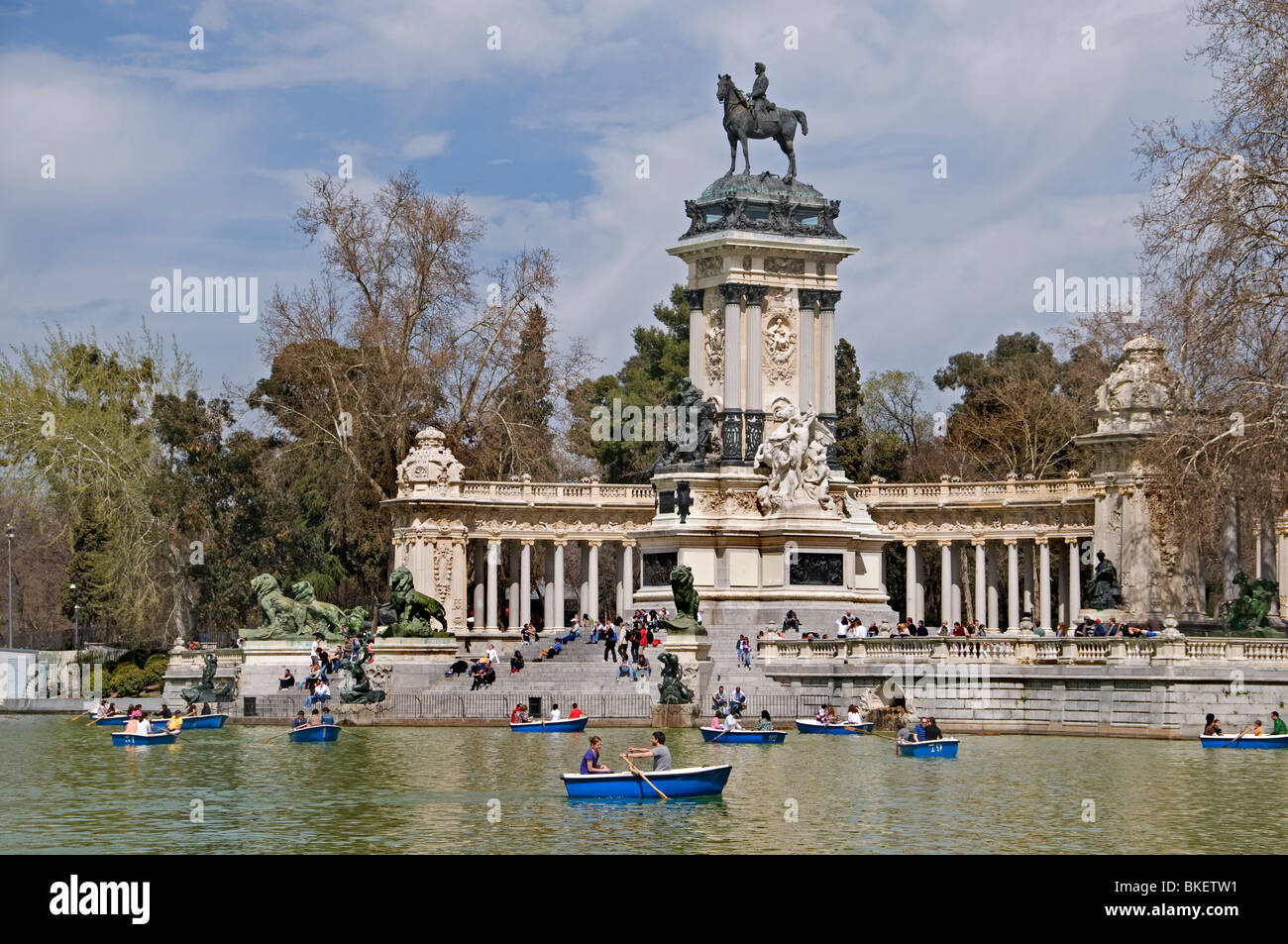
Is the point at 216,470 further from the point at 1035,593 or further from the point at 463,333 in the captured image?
the point at 1035,593

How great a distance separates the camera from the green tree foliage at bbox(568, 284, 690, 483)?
9975 centimetres

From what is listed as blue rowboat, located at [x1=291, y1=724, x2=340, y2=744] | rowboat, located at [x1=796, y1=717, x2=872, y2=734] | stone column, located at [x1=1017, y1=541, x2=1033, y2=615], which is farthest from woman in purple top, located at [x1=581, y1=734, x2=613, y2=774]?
stone column, located at [x1=1017, y1=541, x2=1033, y2=615]

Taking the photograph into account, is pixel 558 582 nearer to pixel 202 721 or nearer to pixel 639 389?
pixel 202 721

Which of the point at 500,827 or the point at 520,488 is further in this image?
the point at 520,488

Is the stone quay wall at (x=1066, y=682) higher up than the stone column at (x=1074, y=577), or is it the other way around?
the stone column at (x=1074, y=577)

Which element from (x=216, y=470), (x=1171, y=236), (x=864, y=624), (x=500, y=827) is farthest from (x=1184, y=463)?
(x=216, y=470)

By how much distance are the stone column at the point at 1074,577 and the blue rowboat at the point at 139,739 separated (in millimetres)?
32928

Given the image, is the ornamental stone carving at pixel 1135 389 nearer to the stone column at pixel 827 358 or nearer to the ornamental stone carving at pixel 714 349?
the stone column at pixel 827 358

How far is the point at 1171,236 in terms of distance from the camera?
52.7 meters

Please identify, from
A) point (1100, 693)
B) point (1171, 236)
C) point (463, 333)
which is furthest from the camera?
point (463, 333)

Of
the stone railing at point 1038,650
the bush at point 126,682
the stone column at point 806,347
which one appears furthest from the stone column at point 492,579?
the stone railing at point 1038,650

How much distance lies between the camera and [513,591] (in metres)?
78.9

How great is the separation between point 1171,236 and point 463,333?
3607cm

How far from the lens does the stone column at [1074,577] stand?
240 ft
